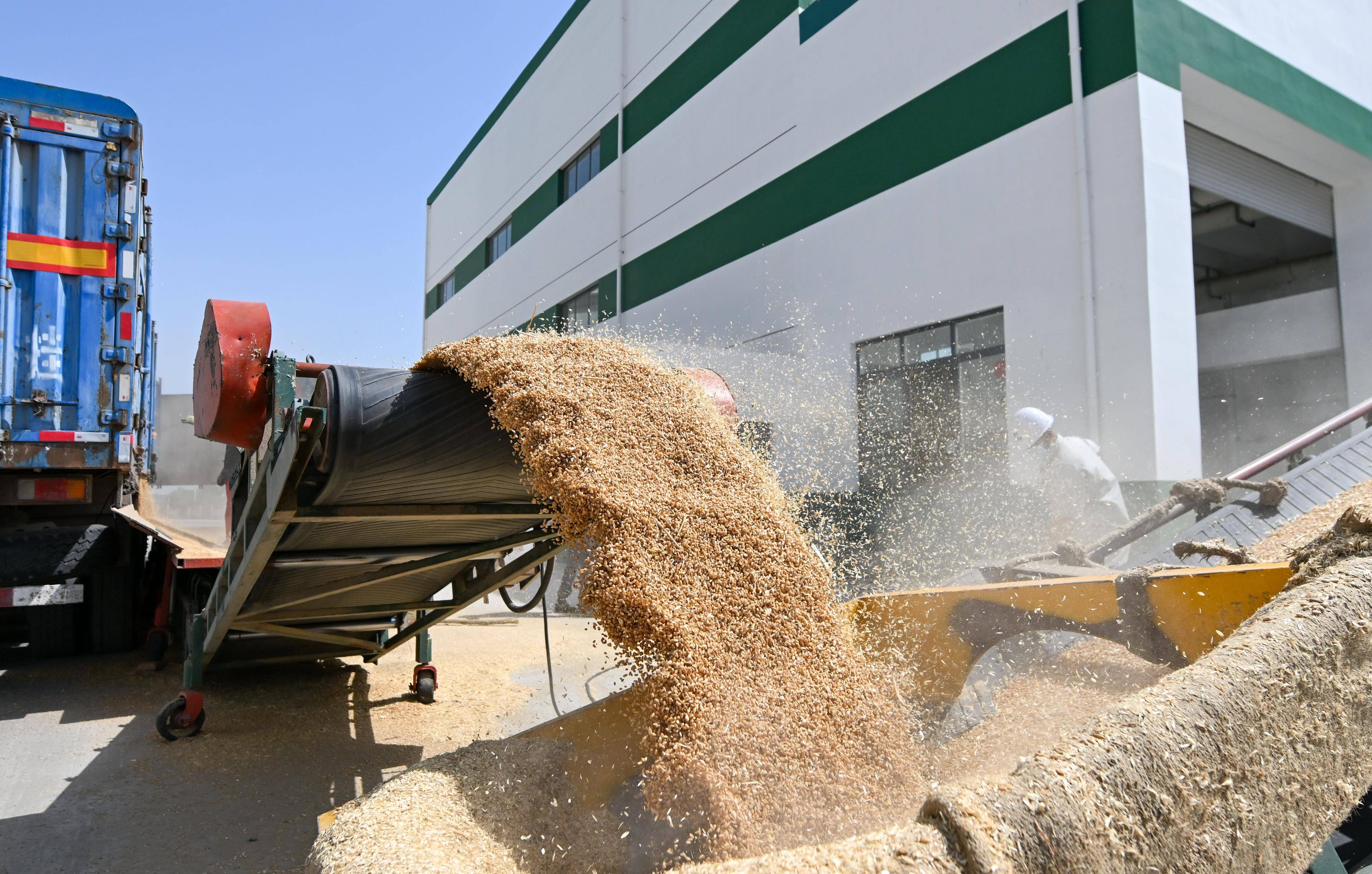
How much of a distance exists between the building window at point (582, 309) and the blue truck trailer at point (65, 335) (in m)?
7.94

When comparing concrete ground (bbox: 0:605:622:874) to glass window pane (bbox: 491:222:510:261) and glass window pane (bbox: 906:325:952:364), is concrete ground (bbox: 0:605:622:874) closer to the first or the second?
glass window pane (bbox: 906:325:952:364)

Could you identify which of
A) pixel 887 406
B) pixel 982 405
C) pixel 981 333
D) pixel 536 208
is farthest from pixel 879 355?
pixel 536 208

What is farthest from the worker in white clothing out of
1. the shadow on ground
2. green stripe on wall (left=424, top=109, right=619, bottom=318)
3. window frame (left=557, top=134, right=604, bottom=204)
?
window frame (left=557, top=134, right=604, bottom=204)

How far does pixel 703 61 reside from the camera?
1123cm

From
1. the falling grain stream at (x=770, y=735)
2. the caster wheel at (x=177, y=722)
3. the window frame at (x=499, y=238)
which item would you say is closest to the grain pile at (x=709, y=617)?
the falling grain stream at (x=770, y=735)

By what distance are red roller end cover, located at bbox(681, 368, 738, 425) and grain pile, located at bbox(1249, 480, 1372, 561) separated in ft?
5.75

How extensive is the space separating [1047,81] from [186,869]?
7.36 m

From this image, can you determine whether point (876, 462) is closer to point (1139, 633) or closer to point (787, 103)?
point (787, 103)

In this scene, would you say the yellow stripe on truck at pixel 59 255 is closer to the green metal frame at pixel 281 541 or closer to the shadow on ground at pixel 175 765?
the green metal frame at pixel 281 541

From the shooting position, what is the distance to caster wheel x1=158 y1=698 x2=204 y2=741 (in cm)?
396

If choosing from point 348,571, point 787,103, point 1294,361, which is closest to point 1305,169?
point 1294,361

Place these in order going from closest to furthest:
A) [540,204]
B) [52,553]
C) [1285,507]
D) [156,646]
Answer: [1285,507] → [52,553] → [156,646] → [540,204]

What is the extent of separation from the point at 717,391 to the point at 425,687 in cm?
289

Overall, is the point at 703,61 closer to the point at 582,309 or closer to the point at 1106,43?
the point at 582,309
